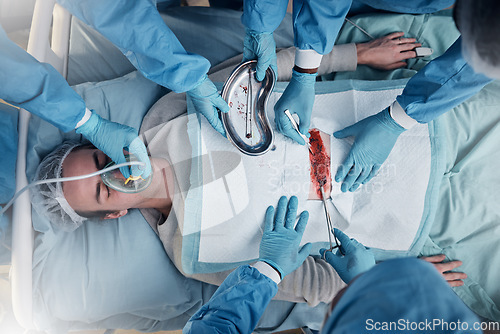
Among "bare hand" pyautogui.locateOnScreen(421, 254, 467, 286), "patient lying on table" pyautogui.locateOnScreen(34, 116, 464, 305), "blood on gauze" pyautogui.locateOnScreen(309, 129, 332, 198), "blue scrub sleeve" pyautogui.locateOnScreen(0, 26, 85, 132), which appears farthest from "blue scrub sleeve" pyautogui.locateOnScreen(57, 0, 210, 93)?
"bare hand" pyautogui.locateOnScreen(421, 254, 467, 286)

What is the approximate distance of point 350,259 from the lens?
1225 millimetres

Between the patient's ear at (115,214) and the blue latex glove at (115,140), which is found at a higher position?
the blue latex glove at (115,140)

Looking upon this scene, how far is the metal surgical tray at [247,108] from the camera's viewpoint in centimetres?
133

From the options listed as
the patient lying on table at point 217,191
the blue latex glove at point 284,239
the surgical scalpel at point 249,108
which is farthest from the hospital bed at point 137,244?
the surgical scalpel at point 249,108

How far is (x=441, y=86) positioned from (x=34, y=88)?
4.15 feet

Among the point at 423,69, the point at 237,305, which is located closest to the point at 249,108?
the point at 423,69

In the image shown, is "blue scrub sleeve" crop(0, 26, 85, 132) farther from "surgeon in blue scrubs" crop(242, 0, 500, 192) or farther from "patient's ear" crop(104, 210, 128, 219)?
"surgeon in blue scrubs" crop(242, 0, 500, 192)

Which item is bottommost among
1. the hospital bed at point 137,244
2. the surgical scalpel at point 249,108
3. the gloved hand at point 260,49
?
the hospital bed at point 137,244

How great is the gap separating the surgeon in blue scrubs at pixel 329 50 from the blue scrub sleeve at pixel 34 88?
2.12 ft

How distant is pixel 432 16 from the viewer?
158cm

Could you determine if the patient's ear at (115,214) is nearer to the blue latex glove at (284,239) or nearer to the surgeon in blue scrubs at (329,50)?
the blue latex glove at (284,239)

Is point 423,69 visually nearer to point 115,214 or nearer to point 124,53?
point 124,53

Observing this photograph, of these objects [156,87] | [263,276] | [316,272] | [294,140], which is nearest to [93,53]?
[156,87]

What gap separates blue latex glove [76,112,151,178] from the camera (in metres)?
1.26
